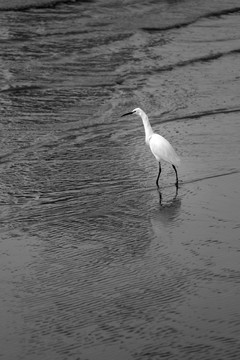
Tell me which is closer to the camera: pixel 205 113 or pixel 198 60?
pixel 205 113

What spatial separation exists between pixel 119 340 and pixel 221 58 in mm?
10561

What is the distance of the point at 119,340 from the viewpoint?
6.34 meters

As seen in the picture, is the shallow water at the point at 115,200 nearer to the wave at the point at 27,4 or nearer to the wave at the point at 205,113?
the wave at the point at 205,113

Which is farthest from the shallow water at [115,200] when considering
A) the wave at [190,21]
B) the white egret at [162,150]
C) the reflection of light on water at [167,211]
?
the wave at [190,21]

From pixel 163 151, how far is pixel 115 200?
1.02 m

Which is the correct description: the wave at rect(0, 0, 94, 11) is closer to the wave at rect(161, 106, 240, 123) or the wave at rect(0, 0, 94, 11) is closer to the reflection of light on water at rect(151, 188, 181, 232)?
the wave at rect(161, 106, 240, 123)

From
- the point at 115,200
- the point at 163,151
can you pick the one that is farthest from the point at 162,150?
the point at 115,200

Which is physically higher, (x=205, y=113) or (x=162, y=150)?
(x=162, y=150)

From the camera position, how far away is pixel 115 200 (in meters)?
9.12

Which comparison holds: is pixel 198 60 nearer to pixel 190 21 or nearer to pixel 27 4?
pixel 190 21

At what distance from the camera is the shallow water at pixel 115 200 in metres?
6.52

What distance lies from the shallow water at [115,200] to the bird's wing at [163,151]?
26 centimetres

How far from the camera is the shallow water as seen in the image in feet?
21.4

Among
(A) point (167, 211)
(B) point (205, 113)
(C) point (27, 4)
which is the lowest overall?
(B) point (205, 113)
